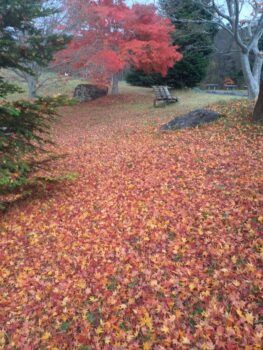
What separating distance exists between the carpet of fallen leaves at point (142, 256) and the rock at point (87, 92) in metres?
11.8

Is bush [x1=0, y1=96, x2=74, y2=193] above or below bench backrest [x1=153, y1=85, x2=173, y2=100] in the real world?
below

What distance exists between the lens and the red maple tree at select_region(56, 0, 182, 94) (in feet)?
39.3

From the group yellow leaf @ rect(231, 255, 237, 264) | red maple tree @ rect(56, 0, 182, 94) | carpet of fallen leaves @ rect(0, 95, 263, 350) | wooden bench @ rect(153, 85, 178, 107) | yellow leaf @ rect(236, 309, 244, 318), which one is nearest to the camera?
yellow leaf @ rect(236, 309, 244, 318)

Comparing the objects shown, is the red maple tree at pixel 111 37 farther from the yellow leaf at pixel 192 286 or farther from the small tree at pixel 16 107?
the yellow leaf at pixel 192 286

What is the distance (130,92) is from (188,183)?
1555 cm

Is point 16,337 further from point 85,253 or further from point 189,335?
point 189,335

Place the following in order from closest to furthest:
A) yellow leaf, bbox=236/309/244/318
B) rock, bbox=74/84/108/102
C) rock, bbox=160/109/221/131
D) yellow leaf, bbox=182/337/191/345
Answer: yellow leaf, bbox=182/337/191/345 → yellow leaf, bbox=236/309/244/318 → rock, bbox=160/109/221/131 → rock, bbox=74/84/108/102

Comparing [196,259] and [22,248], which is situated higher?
[196,259]

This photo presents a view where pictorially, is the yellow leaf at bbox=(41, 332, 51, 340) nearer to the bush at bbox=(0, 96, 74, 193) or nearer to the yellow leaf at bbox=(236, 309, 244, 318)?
the yellow leaf at bbox=(236, 309, 244, 318)

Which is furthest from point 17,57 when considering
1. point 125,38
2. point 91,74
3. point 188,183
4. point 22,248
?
point 125,38

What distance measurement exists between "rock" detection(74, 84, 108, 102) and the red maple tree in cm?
341

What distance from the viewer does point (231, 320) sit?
7.95 feet

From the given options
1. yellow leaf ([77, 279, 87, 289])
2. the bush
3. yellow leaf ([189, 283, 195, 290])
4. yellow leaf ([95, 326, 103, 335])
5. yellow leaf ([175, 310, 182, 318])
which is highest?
the bush

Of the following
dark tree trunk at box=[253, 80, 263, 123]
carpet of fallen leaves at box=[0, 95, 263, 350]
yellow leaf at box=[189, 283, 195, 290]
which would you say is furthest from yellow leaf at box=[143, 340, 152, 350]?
dark tree trunk at box=[253, 80, 263, 123]
